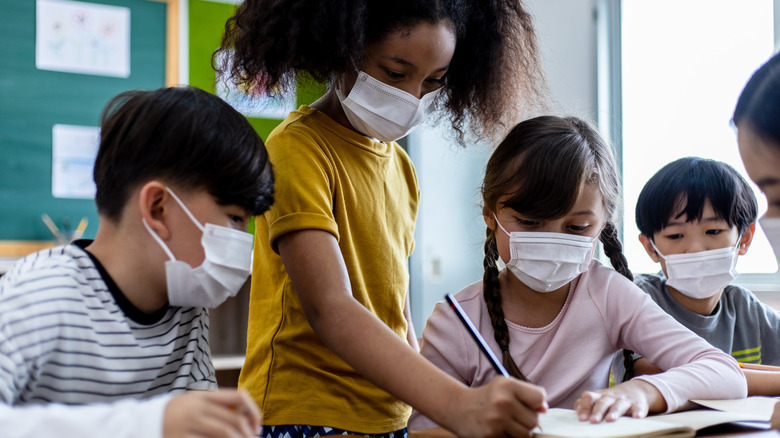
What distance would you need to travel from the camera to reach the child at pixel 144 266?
0.73 meters

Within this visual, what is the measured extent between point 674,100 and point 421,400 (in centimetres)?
196

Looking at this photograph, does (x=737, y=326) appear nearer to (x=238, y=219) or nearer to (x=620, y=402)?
(x=620, y=402)

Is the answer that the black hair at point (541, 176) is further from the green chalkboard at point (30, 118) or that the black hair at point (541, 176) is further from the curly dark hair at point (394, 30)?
the green chalkboard at point (30, 118)

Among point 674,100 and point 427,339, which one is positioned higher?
point 674,100

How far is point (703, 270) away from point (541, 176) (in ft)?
1.63

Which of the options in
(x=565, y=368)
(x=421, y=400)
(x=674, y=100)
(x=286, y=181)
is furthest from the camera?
(x=674, y=100)

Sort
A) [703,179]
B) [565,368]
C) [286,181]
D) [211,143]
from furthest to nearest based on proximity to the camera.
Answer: [703,179] < [565,368] < [286,181] < [211,143]

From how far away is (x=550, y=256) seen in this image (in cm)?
112

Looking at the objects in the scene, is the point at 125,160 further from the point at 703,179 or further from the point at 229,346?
the point at 229,346

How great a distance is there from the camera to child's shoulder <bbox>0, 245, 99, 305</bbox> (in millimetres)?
708

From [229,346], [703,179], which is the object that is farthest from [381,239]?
[229,346]

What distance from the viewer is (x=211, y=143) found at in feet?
2.83

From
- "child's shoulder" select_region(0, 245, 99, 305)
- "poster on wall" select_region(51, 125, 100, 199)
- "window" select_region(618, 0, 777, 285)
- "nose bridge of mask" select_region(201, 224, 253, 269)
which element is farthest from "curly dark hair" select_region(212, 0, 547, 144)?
"poster on wall" select_region(51, 125, 100, 199)

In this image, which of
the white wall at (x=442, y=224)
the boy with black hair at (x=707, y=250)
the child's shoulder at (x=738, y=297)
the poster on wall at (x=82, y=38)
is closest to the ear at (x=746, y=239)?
the boy with black hair at (x=707, y=250)
